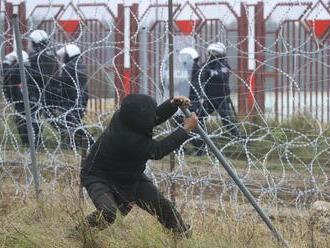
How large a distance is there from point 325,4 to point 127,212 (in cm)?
565

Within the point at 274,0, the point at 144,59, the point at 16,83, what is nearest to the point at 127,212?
the point at 16,83

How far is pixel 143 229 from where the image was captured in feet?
19.5

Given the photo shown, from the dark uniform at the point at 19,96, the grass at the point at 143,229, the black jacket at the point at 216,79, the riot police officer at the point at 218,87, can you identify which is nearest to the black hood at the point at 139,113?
the grass at the point at 143,229

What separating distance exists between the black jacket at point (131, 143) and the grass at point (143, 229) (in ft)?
1.10

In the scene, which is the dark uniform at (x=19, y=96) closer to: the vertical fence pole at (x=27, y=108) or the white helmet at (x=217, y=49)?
the vertical fence pole at (x=27, y=108)

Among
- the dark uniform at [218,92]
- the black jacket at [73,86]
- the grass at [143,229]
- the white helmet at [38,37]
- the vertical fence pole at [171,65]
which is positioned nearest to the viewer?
the grass at [143,229]

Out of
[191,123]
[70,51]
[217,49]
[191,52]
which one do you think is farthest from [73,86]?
[191,123]

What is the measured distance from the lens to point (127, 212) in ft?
20.7

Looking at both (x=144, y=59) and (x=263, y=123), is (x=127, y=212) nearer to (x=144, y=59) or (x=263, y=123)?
(x=263, y=123)

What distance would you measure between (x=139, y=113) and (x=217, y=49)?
13.0 feet

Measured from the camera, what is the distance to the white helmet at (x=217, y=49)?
9.50 metres

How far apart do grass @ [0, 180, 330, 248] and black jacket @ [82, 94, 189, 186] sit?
0.34 m

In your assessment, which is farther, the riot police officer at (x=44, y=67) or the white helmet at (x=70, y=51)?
the white helmet at (x=70, y=51)

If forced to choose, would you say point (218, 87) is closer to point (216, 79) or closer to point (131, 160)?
point (216, 79)
